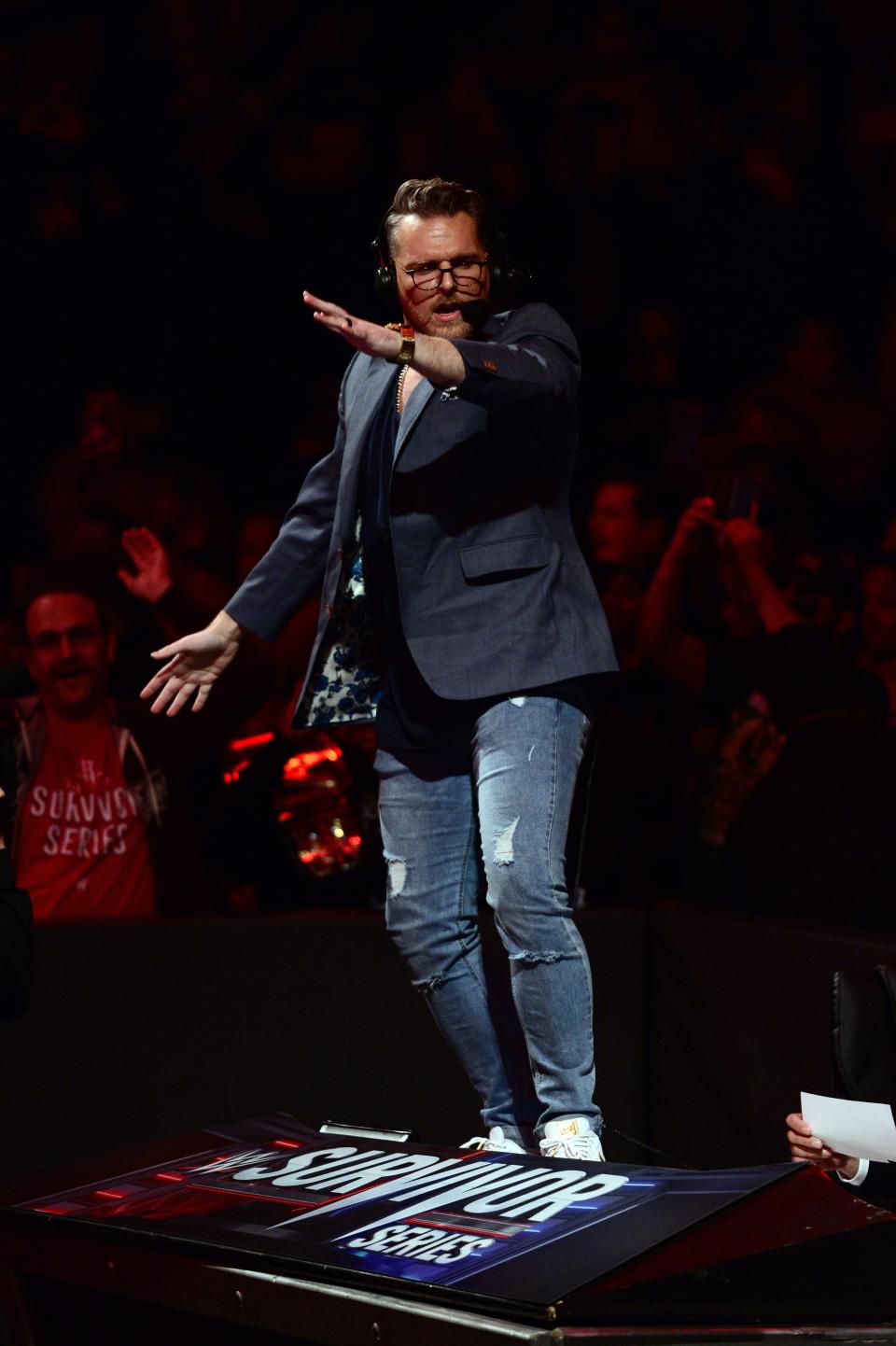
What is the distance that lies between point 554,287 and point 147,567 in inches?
82.5

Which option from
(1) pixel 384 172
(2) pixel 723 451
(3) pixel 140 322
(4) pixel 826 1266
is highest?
(1) pixel 384 172

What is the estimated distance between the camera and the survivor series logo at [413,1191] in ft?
4.83

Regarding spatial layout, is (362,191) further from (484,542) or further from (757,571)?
(484,542)

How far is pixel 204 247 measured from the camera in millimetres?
4914

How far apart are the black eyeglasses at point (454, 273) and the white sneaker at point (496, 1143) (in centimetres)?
107

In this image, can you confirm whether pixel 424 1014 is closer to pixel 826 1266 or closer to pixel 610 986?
pixel 610 986

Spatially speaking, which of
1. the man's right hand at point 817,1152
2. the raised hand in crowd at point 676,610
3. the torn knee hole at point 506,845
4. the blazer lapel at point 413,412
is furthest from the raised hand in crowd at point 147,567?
the man's right hand at point 817,1152

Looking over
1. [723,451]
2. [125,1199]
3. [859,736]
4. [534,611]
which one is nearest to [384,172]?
[723,451]

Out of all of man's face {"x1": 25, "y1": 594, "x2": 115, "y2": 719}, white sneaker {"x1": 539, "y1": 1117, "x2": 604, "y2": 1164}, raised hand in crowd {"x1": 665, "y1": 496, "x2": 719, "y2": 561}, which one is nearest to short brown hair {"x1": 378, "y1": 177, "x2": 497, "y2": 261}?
white sneaker {"x1": 539, "y1": 1117, "x2": 604, "y2": 1164}

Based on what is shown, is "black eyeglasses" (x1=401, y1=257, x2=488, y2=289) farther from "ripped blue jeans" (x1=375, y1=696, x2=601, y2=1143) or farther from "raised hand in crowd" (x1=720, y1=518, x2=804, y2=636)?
"raised hand in crowd" (x1=720, y1=518, x2=804, y2=636)

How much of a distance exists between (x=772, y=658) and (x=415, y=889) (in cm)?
130

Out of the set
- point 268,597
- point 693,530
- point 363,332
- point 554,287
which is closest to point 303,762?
point 268,597

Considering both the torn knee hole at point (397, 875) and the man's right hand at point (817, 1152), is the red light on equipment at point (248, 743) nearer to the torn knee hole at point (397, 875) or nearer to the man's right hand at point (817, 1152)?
the torn knee hole at point (397, 875)

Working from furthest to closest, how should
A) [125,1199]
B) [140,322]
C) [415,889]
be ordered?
[140,322] < [415,889] < [125,1199]
